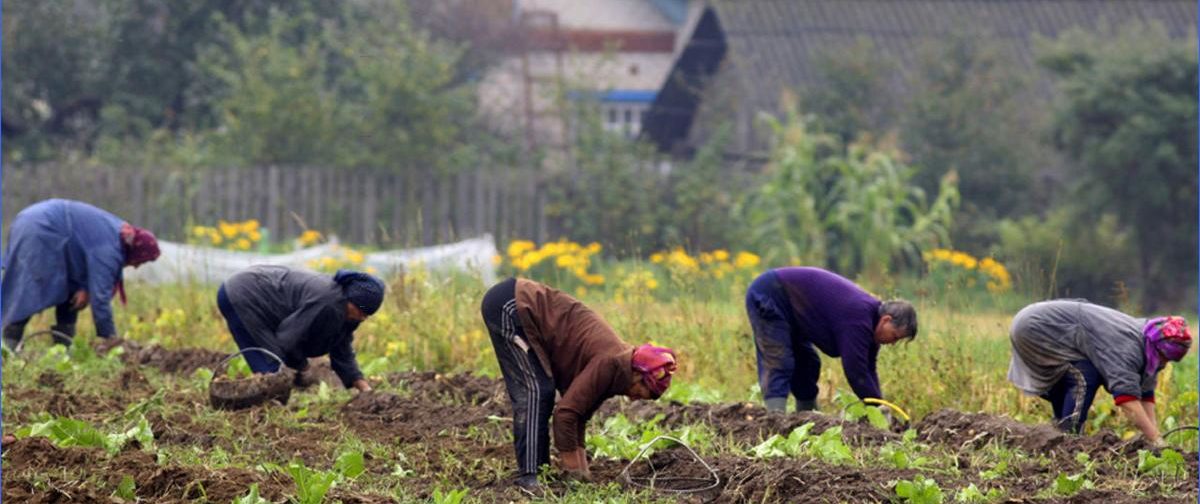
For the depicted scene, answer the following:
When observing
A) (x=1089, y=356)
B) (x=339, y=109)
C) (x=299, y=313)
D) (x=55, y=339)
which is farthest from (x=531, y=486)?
(x=339, y=109)

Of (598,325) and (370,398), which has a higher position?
(598,325)

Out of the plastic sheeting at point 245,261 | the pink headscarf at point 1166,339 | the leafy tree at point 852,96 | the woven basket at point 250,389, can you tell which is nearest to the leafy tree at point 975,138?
the leafy tree at point 852,96

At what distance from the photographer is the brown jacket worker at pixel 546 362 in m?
7.53

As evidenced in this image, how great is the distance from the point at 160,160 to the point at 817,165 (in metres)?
8.90

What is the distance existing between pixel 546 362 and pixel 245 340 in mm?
3205

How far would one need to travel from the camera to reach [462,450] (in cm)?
859

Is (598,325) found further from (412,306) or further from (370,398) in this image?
(412,306)

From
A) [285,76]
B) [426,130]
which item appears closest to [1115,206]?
[426,130]

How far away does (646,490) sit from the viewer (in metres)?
7.59

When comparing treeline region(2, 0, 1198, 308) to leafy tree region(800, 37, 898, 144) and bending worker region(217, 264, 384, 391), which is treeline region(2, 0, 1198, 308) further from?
bending worker region(217, 264, 384, 391)

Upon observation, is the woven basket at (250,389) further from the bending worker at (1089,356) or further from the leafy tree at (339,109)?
the leafy tree at (339,109)

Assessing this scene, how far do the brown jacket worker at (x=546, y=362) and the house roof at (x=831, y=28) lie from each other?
66.1 ft

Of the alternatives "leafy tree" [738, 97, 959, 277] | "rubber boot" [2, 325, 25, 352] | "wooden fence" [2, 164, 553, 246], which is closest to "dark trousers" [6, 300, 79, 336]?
"rubber boot" [2, 325, 25, 352]

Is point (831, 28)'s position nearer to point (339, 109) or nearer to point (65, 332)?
point (339, 109)
